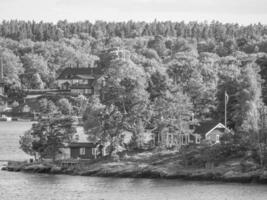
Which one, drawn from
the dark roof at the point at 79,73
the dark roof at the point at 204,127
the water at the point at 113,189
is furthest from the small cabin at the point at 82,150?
the dark roof at the point at 79,73

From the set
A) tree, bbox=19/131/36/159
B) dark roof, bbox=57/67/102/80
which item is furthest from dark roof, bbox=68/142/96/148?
dark roof, bbox=57/67/102/80

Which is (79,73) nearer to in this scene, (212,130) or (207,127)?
(207,127)

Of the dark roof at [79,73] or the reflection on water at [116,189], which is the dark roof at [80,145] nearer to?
the reflection on water at [116,189]

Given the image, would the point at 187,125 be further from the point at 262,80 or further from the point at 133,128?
the point at 262,80

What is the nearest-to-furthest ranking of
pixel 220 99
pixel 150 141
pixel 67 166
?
pixel 67 166 → pixel 150 141 → pixel 220 99

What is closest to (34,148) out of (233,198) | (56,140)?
(56,140)

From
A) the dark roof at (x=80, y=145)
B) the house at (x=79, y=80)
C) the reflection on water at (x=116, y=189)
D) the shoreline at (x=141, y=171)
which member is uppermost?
the house at (x=79, y=80)

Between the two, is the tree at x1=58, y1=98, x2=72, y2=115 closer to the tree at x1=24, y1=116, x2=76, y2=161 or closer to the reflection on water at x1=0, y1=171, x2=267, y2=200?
the tree at x1=24, y1=116, x2=76, y2=161
